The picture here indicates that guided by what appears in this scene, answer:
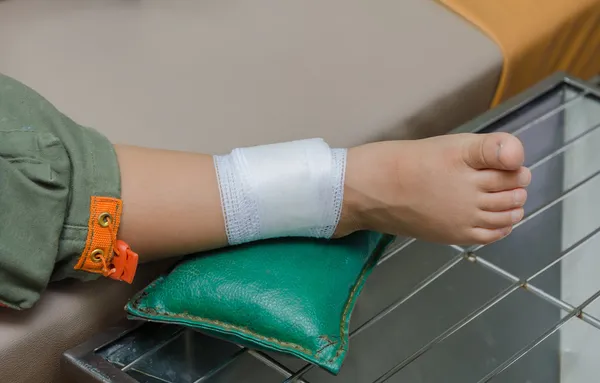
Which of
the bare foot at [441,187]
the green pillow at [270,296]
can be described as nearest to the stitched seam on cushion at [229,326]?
the green pillow at [270,296]

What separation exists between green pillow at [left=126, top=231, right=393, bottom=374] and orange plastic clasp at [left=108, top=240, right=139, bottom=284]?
35 mm

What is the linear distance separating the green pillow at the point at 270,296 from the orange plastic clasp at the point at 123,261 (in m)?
0.04

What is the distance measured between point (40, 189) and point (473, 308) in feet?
1.63

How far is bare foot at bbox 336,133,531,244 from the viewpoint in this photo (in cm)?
83

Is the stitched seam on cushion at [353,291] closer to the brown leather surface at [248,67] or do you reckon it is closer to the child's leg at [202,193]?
the child's leg at [202,193]

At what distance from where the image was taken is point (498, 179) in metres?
0.83

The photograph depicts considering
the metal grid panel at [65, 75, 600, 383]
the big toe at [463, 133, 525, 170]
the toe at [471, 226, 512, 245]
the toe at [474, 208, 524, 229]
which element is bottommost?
the metal grid panel at [65, 75, 600, 383]

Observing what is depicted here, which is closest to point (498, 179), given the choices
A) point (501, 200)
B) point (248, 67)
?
point (501, 200)

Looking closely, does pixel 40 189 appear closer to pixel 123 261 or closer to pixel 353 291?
pixel 123 261

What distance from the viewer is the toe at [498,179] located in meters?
0.83

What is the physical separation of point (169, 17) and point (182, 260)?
452mm

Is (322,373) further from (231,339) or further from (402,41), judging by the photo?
(402,41)

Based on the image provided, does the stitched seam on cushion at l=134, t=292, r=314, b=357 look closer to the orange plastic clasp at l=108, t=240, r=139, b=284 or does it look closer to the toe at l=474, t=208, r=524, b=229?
the orange plastic clasp at l=108, t=240, r=139, b=284

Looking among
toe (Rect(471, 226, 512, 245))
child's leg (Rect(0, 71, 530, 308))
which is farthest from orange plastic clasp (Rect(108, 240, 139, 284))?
toe (Rect(471, 226, 512, 245))
